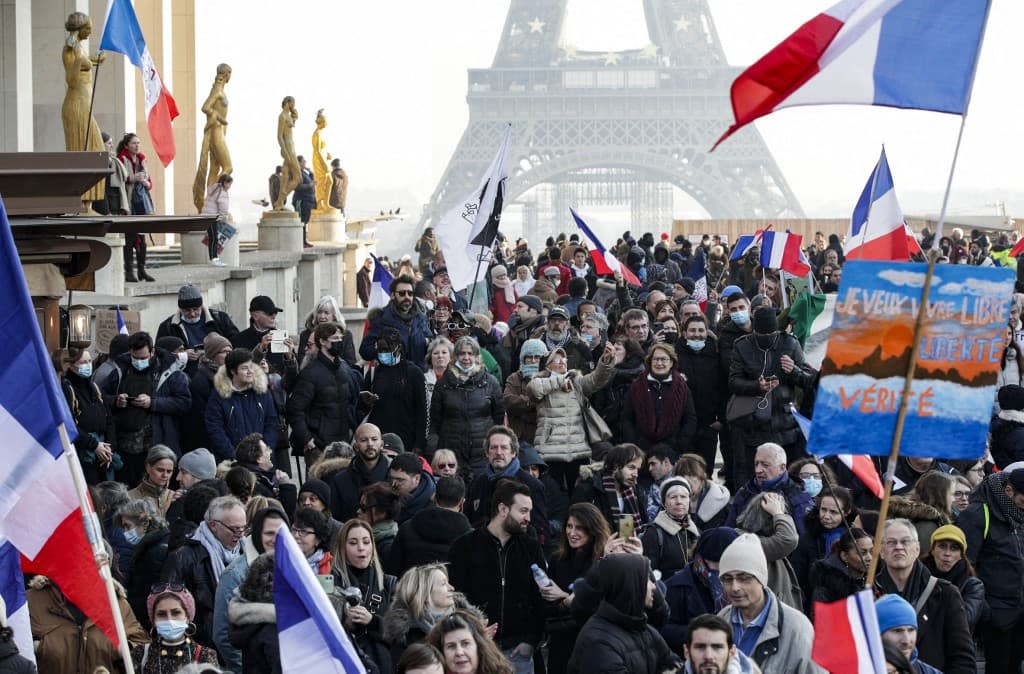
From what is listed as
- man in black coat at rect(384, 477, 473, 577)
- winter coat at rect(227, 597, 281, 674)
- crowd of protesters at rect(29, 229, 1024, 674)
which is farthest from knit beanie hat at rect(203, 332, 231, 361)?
winter coat at rect(227, 597, 281, 674)

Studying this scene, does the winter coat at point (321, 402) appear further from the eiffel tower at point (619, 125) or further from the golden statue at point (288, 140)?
the eiffel tower at point (619, 125)

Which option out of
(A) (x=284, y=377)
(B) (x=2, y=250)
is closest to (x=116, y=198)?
(A) (x=284, y=377)

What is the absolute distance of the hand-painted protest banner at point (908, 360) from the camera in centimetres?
552

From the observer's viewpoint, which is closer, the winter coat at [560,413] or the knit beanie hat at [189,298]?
the winter coat at [560,413]

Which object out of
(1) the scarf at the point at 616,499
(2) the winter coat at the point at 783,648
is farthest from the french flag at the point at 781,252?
(2) the winter coat at the point at 783,648

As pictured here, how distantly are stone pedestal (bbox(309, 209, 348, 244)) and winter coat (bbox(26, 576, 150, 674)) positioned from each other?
88.8ft

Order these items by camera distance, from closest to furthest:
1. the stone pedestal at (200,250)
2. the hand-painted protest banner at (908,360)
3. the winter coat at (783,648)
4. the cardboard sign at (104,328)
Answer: the hand-painted protest banner at (908,360) → the winter coat at (783,648) → the cardboard sign at (104,328) → the stone pedestal at (200,250)

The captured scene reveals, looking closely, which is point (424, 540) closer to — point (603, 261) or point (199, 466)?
point (199, 466)

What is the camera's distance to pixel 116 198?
18188 mm

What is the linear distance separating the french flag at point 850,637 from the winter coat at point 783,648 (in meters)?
1.08

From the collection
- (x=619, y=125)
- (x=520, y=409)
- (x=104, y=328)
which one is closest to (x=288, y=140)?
(x=104, y=328)

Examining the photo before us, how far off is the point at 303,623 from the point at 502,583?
2929 mm

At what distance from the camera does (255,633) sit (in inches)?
278

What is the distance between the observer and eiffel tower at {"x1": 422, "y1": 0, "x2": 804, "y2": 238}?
75875mm
